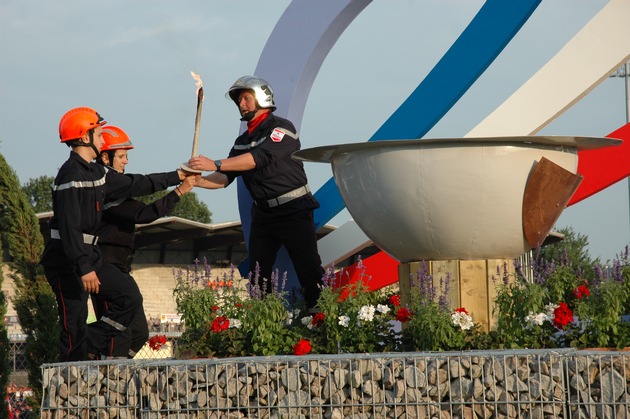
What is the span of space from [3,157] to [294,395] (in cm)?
447

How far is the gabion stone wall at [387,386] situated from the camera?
407 cm

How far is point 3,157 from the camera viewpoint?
309 inches

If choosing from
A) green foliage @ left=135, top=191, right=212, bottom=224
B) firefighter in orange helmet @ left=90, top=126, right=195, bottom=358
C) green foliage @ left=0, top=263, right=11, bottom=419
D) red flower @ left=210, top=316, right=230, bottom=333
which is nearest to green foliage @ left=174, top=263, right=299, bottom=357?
red flower @ left=210, top=316, right=230, bottom=333

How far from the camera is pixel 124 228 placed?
21.4 feet

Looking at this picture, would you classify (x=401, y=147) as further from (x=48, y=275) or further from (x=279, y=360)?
(x=48, y=275)

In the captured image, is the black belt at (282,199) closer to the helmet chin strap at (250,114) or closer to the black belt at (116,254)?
the helmet chin strap at (250,114)

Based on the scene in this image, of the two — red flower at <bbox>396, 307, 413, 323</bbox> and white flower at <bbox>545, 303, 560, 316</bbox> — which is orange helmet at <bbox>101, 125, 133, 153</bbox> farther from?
white flower at <bbox>545, 303, 560, 316</bbox>

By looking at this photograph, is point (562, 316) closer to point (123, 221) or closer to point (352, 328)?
point (352, 328)

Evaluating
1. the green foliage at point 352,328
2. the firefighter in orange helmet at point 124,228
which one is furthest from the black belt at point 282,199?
the green foliage at point 352,328

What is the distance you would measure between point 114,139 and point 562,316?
3.42 metres

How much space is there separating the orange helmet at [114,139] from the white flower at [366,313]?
237 cm

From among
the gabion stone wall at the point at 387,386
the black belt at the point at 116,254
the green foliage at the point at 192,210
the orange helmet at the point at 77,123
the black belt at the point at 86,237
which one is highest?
the green foliage at the point at 192,210

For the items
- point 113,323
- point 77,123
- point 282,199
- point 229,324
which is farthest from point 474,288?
point 77,123

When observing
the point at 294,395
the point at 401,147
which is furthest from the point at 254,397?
the point at 401,147
